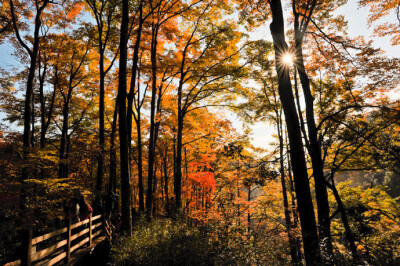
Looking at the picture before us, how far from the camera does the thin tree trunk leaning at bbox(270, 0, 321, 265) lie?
13.2ft

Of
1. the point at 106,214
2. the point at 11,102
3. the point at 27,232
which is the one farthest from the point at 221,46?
the point at 11,102

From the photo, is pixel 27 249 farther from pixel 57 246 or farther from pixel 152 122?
pixel 152 122

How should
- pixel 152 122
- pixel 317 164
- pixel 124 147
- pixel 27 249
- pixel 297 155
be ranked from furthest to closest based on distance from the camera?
1. pixel 152 122
2. pixel 124 147
3. pixel 317 164
4. pixel 297 155
5. pixel 27 249

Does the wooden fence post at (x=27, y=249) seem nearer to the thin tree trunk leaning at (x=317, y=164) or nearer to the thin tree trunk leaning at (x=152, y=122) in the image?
the thin tree trunk leaning at (x=152, y=122)

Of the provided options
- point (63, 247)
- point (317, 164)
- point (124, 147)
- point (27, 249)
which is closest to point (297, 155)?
point (317, 164)

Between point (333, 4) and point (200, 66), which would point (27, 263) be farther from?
point (333, 4)

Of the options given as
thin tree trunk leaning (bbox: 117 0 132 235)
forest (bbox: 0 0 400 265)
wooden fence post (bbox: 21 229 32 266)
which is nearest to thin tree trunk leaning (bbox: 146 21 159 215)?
forest (bbox: 0 0 400 265)

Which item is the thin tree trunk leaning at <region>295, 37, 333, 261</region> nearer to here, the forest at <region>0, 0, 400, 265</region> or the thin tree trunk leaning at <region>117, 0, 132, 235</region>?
the forest at <region>0, 0, 400, 265</region>

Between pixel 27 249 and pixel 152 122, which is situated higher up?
pixel 152 122

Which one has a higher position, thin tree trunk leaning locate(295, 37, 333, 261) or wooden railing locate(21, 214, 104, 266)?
thin tree trunk leaning locate(295, 37, 333, 261)

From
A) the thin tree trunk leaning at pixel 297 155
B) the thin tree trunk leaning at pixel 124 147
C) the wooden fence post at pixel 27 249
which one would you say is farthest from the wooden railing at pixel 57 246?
the thin tree trunk leaning at pixel 297 155

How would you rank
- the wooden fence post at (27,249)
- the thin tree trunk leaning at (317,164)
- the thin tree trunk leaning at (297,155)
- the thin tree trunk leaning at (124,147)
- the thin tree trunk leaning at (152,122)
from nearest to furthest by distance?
the wooden fence post at (27,249) → the thin tree trunk leaning at (297,155) → the thin tree trunk leaning at (317,164) → the thin tree trunk leaning at (124,147) → the thin tree trunk leaning at (152,122)

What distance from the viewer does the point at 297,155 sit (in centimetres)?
438

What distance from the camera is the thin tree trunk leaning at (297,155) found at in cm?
404
